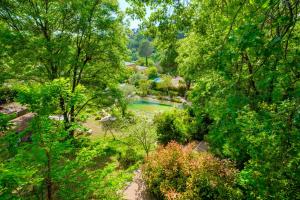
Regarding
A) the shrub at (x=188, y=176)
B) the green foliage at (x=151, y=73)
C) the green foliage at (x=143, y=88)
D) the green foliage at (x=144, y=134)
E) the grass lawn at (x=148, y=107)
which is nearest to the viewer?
the shrub at (x=188, y=176)

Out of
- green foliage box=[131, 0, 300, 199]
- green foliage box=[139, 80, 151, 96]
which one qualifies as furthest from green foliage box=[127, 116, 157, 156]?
green foliage box=[139, 80, 151, 96]

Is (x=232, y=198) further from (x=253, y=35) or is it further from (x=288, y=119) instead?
(x=253, y=35)

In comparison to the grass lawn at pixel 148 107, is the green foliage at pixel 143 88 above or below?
above

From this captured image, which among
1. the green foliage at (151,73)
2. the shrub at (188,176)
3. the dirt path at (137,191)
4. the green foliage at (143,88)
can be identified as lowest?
the dirt path at (137,191)

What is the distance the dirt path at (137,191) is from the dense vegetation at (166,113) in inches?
16.3

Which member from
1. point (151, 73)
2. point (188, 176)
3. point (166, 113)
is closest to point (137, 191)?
point (188, 176)

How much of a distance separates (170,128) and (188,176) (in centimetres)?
730

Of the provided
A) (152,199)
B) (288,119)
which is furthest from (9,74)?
(288,119)

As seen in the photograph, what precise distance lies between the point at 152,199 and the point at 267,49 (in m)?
9.50

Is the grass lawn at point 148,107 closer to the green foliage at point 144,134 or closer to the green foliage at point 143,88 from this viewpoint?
the green foliage at point 143,88

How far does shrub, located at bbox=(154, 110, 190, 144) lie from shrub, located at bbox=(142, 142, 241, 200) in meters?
5.30

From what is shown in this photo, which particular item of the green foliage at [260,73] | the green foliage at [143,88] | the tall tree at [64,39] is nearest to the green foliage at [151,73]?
the green foliage at [143,88]

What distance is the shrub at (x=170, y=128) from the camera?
16922 mm

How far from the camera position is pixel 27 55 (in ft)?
38.3
